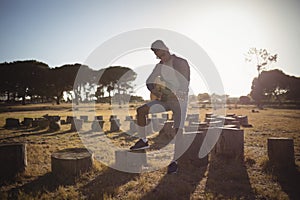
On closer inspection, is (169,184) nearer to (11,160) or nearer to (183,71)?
(183,71)

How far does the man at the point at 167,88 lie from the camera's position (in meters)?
4.06

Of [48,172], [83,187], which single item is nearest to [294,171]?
[83,187]

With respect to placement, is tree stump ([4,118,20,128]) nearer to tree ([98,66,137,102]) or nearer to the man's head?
the man's head

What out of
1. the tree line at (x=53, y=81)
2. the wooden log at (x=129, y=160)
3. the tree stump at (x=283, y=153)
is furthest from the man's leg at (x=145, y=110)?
the tree line at (x=53, y=81)

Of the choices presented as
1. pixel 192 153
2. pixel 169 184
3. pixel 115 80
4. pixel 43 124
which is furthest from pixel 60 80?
pixel 169 184

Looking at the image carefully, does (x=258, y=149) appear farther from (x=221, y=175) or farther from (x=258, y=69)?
(x=258, y=69)

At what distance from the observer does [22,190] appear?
3.45 meters

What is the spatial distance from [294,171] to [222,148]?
4.74ft

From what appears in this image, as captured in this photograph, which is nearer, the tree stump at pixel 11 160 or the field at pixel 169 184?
the field at pixel 169 184

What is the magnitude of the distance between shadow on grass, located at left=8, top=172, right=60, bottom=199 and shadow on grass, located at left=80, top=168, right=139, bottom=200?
1.68 feet

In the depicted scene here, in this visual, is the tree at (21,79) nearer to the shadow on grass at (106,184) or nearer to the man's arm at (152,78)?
the shadow on grass at (106,184)

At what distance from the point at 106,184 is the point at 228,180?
2.03m

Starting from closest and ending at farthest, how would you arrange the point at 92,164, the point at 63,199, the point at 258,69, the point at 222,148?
the point at 63,199 < the point at 92,164 < the point at 222,148 < the point at 258,69

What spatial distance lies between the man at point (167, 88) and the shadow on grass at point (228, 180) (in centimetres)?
78
